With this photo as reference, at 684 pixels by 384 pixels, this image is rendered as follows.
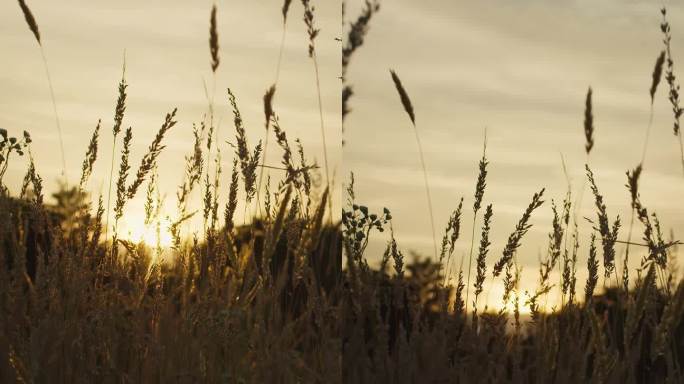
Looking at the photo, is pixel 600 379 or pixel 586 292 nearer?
pixel 600 379

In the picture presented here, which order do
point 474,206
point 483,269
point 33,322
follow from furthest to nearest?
point 474,206 < point 483,269 < point 33,322

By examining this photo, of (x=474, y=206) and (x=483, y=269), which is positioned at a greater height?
(x=474, y=206)

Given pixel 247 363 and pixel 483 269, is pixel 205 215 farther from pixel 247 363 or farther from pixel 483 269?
pixel 247 363

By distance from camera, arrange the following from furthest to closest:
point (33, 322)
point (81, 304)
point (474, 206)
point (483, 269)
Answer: point (474, 206)
point (483, 269)
point (81, 304)
point (33, 322)

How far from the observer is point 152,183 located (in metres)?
2.92

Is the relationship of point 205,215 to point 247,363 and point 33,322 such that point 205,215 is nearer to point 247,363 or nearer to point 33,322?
point 33,322

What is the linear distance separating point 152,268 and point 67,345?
0.34 m

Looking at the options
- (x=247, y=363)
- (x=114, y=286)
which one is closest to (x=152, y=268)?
(x=114, y=286)

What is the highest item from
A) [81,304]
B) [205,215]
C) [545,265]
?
[205,215]

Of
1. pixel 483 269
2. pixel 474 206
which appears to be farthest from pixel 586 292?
pixel 474 206

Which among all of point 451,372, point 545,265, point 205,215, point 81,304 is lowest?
point 451,372

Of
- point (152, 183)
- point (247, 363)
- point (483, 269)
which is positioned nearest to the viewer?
point (247, 363)

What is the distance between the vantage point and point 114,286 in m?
2.45

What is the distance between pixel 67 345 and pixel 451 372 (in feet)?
3.39
